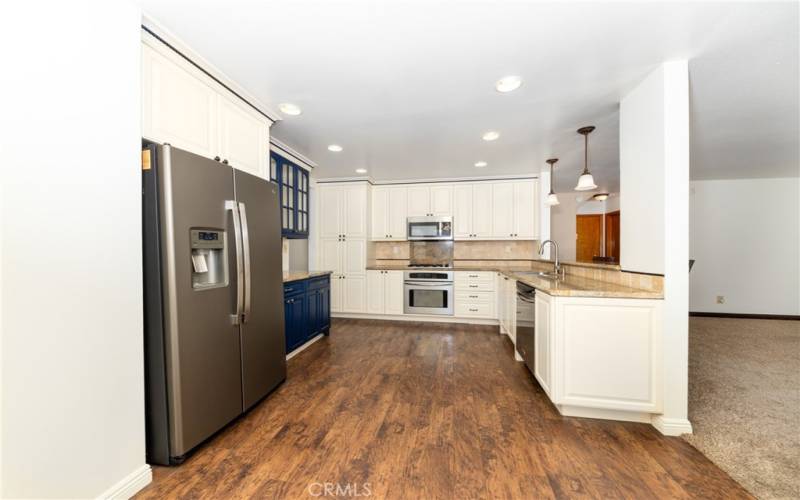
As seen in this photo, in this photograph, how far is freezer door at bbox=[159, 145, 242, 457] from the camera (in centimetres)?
149

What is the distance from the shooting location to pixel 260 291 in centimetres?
209

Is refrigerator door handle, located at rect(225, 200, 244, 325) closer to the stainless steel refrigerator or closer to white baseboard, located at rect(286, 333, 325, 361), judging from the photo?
the stainless steel refrigerator

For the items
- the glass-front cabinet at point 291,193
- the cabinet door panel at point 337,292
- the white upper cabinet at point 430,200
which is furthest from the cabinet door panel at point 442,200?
the glass-front cabinet at point 291,193

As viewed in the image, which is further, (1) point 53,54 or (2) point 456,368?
(2) point 456,368

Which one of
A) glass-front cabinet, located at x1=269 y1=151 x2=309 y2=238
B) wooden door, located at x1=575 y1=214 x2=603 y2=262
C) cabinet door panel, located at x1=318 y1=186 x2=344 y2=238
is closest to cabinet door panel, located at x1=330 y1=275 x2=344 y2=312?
cabinet door panel, located at x1=318 y1=186 x2=344 y2=238

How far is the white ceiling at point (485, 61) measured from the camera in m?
1.44

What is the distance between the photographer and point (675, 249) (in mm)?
1822

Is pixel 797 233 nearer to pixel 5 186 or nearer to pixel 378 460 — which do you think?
pixel 378 460

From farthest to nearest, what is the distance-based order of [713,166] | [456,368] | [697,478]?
[713,166], [456,368], [697,478]

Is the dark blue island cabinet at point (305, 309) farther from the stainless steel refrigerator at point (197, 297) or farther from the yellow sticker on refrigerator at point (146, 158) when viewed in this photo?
the yellow sticker on refrigerator at point (146, 158)

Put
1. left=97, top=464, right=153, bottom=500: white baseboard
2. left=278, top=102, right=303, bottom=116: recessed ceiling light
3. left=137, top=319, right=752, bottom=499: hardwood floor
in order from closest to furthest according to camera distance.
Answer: left=97, top=464, right=153, bottom=500: white baseboard, left=137, top=319, right=752, bottom=499: hardwood floor, left=278, top=102, right=303, bottom=116: recessed ceiling light

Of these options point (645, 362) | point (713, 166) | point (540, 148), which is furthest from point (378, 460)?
point (713, 166)

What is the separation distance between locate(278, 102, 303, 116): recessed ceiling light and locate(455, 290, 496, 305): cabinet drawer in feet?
10.8

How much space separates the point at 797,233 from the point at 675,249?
5.67m
